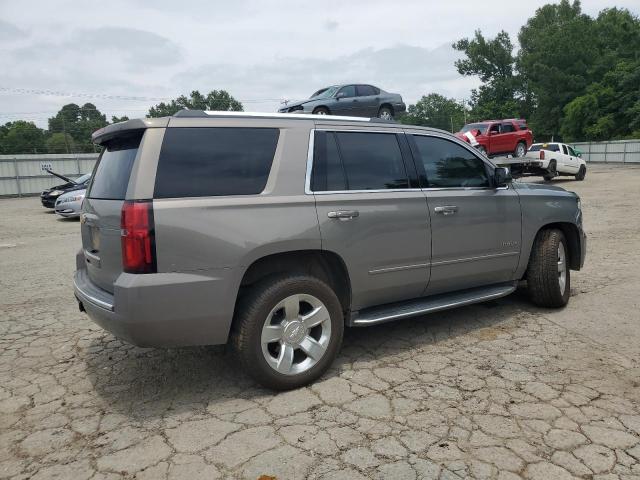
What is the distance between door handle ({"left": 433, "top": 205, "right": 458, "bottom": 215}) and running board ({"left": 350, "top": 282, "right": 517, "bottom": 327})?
74cm

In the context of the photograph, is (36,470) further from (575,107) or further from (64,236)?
(575,107)

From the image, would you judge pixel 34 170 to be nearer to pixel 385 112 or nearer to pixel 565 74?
pixel 385 112

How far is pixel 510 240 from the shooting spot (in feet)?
15.4

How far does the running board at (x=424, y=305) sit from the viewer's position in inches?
151

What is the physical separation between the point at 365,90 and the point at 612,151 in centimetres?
3449

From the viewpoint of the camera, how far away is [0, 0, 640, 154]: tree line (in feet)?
147

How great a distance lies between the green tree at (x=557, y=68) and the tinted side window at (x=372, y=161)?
2093 inches

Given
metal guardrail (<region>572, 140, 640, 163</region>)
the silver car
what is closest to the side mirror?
the silver car

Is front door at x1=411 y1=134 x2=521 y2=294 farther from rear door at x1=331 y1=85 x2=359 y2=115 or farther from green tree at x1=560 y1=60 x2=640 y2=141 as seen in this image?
green tree at x1=560 y1=60 x2=640 y2=141

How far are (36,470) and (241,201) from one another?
1868 mm

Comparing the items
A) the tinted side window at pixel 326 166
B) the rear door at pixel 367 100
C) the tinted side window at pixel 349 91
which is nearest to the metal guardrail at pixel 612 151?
the rear door at pixel 367 100

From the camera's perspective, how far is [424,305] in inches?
163

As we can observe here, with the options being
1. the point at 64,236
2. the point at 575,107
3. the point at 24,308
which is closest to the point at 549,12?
the point at 575,107

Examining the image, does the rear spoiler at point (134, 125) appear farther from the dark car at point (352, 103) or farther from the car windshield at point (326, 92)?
the car windshield at point (326, 92)
